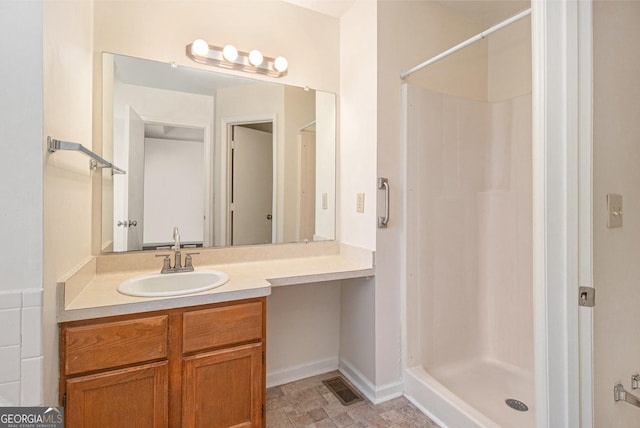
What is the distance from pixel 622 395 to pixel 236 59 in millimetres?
2390

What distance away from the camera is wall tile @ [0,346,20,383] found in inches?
36.1

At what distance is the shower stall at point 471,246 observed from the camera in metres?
1.91

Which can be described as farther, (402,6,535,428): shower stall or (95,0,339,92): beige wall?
(402,6,535,428): shower stall

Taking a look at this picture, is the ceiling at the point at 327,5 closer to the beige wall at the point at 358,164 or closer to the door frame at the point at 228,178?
the beige wall at the point at 358,164

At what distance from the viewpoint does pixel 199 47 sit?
177cm

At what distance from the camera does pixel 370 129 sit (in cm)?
190

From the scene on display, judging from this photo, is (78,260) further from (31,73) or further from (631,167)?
(631,167)

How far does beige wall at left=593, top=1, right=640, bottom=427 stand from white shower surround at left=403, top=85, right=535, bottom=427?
2.76ft

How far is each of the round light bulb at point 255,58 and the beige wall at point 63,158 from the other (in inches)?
32.0

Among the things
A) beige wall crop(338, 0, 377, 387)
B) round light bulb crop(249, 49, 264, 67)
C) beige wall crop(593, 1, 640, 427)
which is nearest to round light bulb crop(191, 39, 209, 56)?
round light bulb crop(249, 49, 264, 67)

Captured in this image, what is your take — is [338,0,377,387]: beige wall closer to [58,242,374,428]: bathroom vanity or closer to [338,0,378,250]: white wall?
[338,0,378,250]: white wall

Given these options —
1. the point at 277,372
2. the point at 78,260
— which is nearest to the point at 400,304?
the point at 277,372

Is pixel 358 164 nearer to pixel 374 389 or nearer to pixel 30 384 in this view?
pixel 374 389

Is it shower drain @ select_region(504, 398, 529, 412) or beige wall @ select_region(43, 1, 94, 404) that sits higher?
beige wall @ select_region(43, 1, 94, 404)
